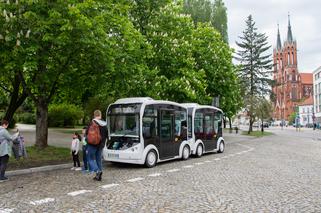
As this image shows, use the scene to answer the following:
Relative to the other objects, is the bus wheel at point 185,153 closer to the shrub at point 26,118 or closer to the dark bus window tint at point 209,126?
the dark bus window tint at point 209,126

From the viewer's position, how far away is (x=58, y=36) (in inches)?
509

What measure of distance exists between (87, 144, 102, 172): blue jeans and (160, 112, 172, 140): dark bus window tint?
5.16m

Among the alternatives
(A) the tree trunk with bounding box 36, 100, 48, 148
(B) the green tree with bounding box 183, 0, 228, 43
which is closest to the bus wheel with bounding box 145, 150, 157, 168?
(A) the tree trunk with bounding box 36, 100, 48, 148

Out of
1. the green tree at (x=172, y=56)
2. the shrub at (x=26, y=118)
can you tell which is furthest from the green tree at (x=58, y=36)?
the shrub at (x=26, y=118)

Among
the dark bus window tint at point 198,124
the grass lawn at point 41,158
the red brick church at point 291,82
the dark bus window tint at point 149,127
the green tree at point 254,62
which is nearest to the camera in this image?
the grass lawn at point 41,158

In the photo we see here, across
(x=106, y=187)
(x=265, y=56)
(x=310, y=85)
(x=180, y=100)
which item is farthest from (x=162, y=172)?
(x=310, y=85)

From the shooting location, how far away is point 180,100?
23062mm

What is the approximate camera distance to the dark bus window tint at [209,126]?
65.6ft

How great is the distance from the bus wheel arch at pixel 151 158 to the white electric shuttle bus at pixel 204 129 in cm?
400

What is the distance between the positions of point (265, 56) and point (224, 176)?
54434mm

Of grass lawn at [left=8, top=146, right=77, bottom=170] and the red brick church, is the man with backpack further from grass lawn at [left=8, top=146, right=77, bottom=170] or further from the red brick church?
the red brick church

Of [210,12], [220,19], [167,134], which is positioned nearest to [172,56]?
[167,134]

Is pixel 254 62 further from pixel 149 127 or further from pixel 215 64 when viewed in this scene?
pixel 149 127

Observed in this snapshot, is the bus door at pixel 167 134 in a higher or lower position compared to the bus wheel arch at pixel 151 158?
higher
